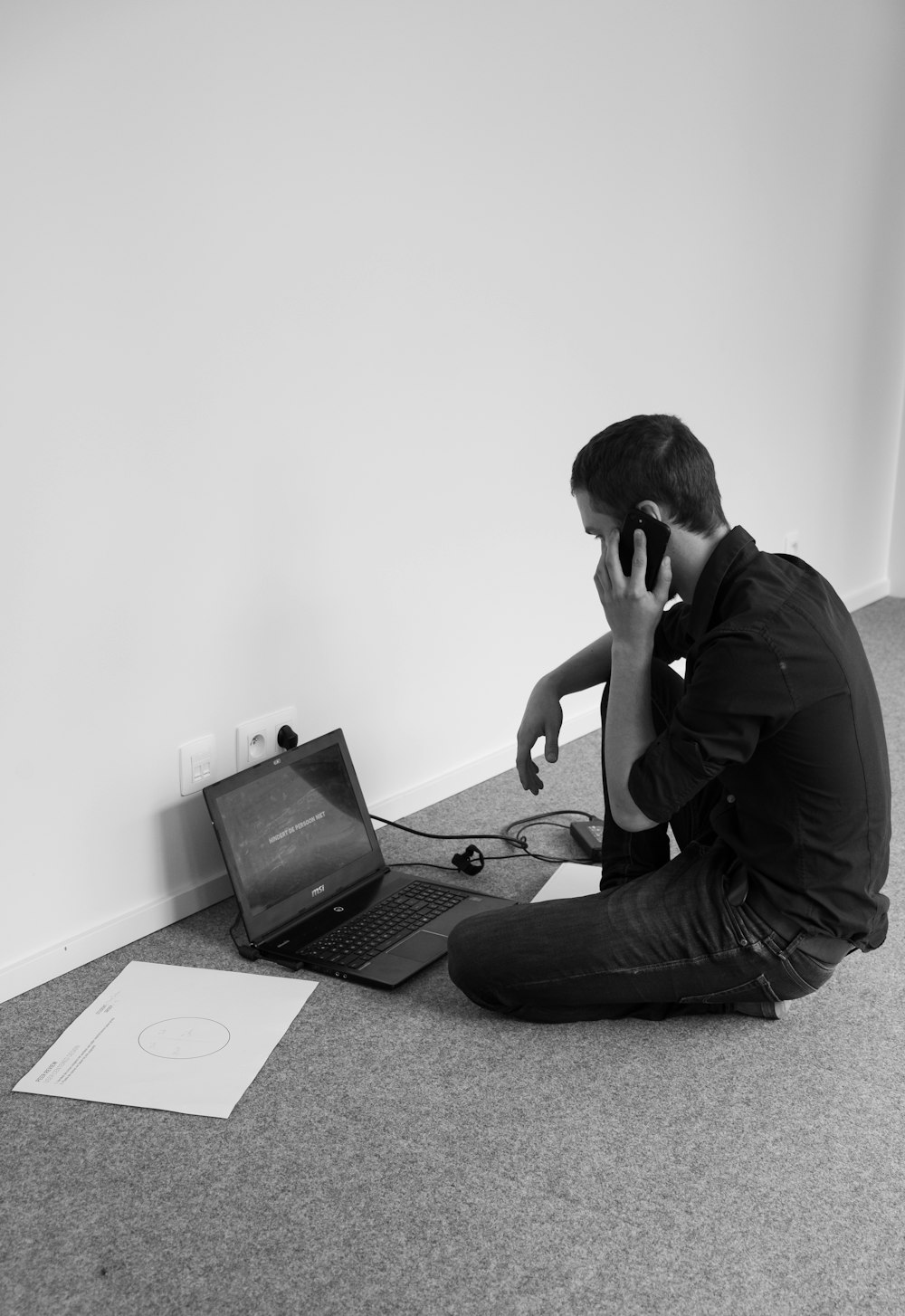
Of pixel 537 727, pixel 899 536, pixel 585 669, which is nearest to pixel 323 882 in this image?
pixel 537 727

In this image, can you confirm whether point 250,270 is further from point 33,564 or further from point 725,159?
point 725,159

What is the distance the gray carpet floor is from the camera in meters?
1.27

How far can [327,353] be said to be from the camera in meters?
2.17

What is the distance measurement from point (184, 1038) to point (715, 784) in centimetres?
89

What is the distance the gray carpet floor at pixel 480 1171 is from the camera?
4.17ft

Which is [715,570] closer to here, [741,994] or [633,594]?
[633,594]

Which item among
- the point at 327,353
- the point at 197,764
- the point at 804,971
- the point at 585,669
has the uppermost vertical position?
the point at 327,353

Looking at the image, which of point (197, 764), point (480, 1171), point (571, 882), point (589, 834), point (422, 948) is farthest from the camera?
point (589, 834)

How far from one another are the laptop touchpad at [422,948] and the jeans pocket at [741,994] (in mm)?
439

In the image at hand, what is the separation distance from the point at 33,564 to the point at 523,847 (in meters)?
1.13

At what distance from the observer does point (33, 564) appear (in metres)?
1.78

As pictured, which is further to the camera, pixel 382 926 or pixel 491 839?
pixel 491 839

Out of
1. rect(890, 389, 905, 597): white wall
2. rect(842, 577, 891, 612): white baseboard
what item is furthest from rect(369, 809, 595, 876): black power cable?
rect(890, 389, 905, 597): white wall

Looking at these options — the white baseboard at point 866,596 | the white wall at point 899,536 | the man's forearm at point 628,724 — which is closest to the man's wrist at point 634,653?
the man's forearm at point 628,724
